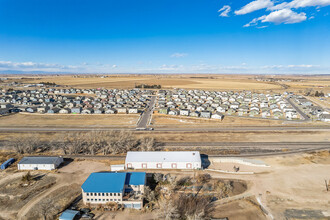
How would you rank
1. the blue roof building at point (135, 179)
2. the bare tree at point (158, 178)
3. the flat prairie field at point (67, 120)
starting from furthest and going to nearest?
1. the flat prairie field at point (67, 120)
2. the bare tree at point (158, 178)
3. the blue roof building at point (135, 179)

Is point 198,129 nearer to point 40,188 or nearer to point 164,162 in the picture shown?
point 164,162

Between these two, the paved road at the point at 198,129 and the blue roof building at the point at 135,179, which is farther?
the paved road at the point at 198,129

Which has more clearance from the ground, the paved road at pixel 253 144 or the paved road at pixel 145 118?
the paved road at pixel 145 118

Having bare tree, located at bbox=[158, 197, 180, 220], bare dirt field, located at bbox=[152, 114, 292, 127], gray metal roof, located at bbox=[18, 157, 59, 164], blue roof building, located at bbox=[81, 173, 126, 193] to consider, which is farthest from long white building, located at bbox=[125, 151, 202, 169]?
bare dirt field, located at bbox=[152, 114, 292, 127]

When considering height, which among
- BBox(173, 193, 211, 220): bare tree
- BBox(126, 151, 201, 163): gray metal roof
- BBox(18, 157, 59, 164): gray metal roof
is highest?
BBox(18, 157, 59, 164): gray metal roof

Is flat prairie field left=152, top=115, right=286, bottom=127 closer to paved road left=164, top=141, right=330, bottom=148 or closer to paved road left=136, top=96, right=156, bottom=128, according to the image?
paved road left=136, top=96, right=156, bottom=128

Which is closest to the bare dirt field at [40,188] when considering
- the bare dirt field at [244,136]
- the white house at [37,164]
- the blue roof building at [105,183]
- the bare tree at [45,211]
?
the white house at [37,164]

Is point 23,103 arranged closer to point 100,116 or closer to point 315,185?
point 100,116

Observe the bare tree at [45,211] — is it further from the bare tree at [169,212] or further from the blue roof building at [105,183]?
the bare tree at [169,212]

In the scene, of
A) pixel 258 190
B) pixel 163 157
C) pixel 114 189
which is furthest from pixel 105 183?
pixel 258 190
